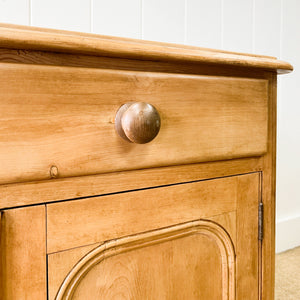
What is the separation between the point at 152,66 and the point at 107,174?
14 cm

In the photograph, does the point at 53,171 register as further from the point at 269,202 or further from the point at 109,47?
the point at 269,202

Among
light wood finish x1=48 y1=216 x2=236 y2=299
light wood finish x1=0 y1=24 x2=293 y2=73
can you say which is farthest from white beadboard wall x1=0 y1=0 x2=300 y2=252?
light wood finish x1=48 y1=216 x2=236 y2=299

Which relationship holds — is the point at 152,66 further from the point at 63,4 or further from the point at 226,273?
the point at 63,4

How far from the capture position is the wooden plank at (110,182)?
32 centimetres

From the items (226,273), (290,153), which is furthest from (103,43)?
(290,153)

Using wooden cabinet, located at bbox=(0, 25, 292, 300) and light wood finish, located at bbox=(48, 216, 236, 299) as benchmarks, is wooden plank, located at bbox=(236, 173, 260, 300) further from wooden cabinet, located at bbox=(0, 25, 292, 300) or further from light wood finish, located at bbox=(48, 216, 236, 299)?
light wood finish, located at bbox=(48, 216, 236, 299)

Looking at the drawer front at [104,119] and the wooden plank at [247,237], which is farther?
the wooden plank at [247,237]

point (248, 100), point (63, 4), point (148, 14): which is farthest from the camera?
point (148, 14)

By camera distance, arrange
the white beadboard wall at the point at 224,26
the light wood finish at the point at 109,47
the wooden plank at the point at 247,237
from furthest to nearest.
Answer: the white beadboard wall at the point at 224,26, the wooden plank at the point at 247,237, the light wood finish at the point at 109,47

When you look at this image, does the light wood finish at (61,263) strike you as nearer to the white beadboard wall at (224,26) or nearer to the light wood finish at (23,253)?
the light wood finish at (23,253)

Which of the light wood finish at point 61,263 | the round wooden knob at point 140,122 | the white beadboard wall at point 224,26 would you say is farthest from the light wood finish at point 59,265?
the white beadboard wall at point 224,26

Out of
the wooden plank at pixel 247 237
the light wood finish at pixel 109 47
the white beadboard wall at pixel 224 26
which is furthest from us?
the white beadboard wall at pixel 224 26

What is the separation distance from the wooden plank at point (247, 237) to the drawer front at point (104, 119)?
0.05 m

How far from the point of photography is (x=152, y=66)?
0.39 m
